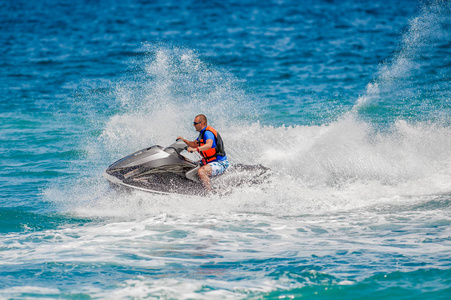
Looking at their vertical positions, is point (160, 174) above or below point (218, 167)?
below

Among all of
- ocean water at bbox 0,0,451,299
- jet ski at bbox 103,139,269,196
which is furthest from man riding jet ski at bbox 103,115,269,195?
ocean water at bbox 0,0,451,299

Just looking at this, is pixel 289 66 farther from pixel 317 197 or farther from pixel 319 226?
pixel 319 226

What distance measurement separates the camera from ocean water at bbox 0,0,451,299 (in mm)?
5664

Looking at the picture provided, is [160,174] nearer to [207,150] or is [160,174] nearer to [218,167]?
[207,150]

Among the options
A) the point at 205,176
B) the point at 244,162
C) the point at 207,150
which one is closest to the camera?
the point at 205,176

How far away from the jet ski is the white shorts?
0.08 meters

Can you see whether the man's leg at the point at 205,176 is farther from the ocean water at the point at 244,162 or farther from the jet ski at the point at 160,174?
the ocean water at the point at 244,162

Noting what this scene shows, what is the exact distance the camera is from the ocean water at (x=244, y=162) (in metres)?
5.66

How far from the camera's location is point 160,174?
8031 mm

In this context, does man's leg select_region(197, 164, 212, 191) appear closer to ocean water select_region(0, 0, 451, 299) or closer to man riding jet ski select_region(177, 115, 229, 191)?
man riding jet ski select_region(177, 115, 229, 191)

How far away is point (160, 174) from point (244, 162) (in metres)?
3.37

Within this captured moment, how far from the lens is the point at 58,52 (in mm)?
29328

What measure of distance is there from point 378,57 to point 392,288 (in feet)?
72.3

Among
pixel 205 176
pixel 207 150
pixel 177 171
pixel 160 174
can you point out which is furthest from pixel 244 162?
pixel 160 174
